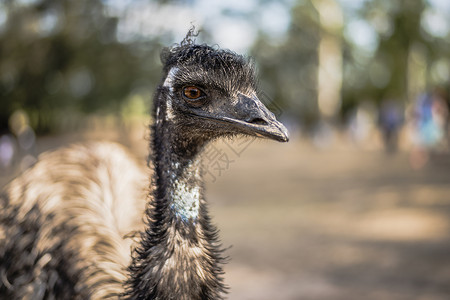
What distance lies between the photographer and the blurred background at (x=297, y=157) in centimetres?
501

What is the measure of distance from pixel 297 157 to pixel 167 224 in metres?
17.5

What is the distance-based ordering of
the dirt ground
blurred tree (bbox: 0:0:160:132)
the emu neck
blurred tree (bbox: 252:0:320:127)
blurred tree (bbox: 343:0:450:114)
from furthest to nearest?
1. blurred tree (bbox: 252:0:320:127)
2. blurred tree (bbox: 343:0:450:114)
3. blurred tree (bbox: 0:0:160:132)
4. the dirt ground
5. the emu neck

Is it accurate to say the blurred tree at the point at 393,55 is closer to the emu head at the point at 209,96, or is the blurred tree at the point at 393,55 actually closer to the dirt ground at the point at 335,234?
the dirt ground at the point at 335,234

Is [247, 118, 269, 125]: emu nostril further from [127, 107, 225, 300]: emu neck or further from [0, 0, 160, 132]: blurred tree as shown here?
[0, 0, 160, 132]: blurred tree

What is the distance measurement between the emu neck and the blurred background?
15.2 inches

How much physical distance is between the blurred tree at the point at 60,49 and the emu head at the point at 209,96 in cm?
1130

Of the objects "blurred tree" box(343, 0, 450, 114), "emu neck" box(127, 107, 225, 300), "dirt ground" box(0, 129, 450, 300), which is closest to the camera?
"emu neck" box(127, 107, 225, 300)

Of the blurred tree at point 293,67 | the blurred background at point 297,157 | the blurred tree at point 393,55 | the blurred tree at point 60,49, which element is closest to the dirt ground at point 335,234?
the blurred background at point 297,157

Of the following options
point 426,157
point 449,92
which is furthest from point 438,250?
point 449,92

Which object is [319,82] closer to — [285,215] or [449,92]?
[449,92]

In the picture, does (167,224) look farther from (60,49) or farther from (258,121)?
(60,49)

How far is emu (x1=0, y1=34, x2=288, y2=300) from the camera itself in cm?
219

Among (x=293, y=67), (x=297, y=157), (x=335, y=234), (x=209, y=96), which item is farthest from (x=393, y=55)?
(x=209, y=96)

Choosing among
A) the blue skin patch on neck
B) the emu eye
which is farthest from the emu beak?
the blue skin patch on neck
